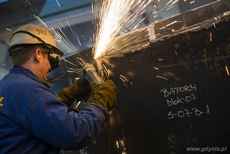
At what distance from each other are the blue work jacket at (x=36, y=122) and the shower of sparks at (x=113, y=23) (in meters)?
0.59

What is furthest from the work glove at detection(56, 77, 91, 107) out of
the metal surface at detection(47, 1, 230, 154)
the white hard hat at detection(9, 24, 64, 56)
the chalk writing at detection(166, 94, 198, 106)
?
the chalk writing at detection(166, 94, 198, 106)

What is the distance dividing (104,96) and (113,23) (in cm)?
71

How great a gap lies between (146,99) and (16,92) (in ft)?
2.42

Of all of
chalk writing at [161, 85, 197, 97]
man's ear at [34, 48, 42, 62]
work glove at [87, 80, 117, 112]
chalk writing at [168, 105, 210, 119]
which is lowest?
chalk writing at [168, 105, 210, 119]

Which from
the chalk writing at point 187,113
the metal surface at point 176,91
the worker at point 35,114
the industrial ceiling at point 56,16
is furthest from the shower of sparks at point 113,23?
the industrial ceiling at point 56,16

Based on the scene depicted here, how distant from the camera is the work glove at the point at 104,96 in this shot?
1377 mm

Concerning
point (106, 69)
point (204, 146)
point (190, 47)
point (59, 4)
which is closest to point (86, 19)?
point (59, 4)

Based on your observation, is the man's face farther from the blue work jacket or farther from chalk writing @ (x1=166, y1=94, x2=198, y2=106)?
chalk writing @ (x1=166, y1=94, x2=198, y2=106)

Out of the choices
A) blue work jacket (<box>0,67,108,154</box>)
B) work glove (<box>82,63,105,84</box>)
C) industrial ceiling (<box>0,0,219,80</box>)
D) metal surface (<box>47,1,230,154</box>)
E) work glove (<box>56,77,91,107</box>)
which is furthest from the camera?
industrial ceiling (<box>0,0,219,80</box>)

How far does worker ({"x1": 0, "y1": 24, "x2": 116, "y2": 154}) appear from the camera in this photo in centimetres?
116

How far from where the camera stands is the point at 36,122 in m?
1.15

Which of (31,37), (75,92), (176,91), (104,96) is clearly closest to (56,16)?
(75,92)

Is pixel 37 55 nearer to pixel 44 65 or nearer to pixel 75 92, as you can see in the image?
pixel 44 65

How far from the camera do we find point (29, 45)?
1.41m
